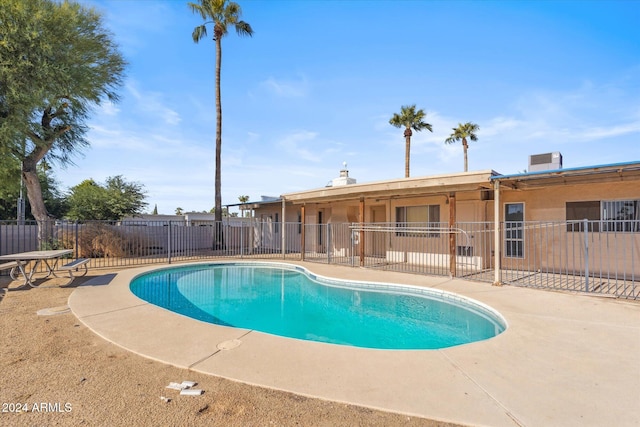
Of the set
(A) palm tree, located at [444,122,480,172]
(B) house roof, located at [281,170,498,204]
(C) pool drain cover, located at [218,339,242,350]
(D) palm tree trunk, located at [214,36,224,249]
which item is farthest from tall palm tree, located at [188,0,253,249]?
(A) palm tree, located at [444,122,480,172]

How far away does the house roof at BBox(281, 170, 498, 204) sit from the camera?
29.0 ft

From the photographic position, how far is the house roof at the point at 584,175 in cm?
676

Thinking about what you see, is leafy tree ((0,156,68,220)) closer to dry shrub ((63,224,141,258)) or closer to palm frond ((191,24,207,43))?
dry shrub ((63,224,141,258))

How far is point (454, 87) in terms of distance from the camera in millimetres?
11891

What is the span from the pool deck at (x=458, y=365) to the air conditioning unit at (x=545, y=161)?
19.3 feet

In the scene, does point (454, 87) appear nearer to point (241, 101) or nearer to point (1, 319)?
point (241, 101)

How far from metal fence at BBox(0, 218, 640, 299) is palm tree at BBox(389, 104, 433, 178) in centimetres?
1141

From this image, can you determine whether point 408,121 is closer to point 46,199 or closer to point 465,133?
point 465,133

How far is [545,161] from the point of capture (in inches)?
404

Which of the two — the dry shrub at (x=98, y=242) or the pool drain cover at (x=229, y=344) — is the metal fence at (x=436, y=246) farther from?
the pool drain cover at (x=229, y=344)

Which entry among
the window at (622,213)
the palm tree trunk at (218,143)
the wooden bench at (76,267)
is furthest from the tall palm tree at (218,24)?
the window at (622,213)

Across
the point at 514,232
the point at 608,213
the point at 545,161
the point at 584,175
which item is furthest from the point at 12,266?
the point at 608,213

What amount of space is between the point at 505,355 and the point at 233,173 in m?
17.4

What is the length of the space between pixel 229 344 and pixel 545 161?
10.9m
